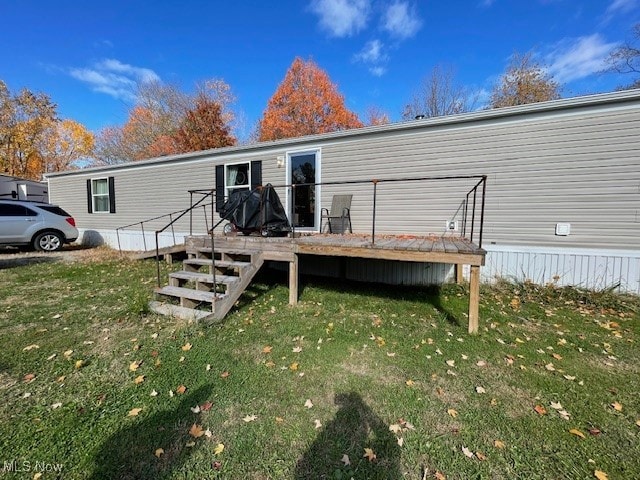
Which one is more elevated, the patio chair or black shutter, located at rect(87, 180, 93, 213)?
black shutter, located at rect(87, 180, 93, 213)

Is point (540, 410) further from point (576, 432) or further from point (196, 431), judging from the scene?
point (196, 431)

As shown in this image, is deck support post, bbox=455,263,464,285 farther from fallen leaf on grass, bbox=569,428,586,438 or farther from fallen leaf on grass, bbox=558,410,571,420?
fallen leaf on grass, bbox=569,428,586,438

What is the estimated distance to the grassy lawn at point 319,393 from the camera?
5.82 feet

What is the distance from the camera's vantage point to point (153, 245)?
905cm

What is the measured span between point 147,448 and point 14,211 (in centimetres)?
982

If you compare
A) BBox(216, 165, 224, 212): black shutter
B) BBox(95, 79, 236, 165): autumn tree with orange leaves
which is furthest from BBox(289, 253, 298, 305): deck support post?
BBox(95, 79, 236, 165): autumn tree with orange leaves

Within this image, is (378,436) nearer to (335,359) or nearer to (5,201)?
(335,359)

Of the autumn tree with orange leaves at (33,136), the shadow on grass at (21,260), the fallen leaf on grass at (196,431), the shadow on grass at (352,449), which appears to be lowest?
the shadow on grass at (352,449)

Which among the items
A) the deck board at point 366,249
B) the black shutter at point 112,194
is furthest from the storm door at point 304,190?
the black shutter at point 112,194

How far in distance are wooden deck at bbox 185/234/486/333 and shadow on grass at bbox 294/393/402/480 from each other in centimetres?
196

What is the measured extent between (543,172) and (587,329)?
2588mm

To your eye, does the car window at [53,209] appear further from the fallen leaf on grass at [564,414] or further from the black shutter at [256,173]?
the fallen leaf on grass at [564,414]

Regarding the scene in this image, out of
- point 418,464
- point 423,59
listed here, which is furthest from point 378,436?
point 423,59

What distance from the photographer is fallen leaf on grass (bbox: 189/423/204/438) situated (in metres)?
1.96
